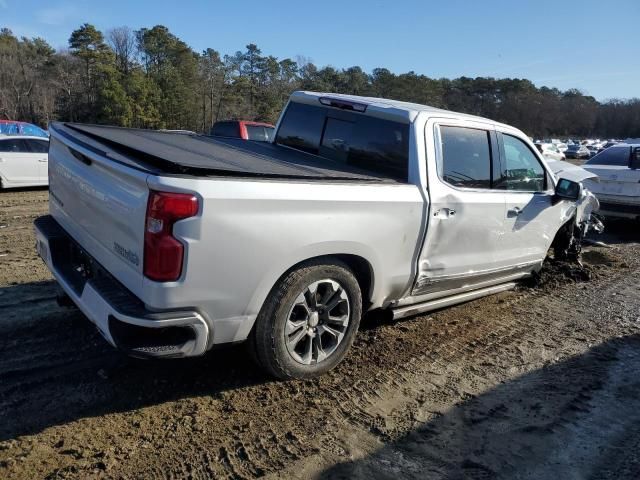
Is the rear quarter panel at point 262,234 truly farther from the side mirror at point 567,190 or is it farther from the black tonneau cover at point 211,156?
Answer: the side mirror at point 567,190

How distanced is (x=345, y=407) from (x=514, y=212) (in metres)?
2.55

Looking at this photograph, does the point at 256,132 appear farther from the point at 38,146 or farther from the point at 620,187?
the point at 620,187

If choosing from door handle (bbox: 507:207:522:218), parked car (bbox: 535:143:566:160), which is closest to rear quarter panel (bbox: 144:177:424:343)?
door handle (bbox: 507:207:522:218)

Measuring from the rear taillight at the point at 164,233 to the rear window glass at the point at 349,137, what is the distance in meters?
1.86

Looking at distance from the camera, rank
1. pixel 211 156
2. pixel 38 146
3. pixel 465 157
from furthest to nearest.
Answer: pixel 38 146
pixel 465 157
pixel 211 156

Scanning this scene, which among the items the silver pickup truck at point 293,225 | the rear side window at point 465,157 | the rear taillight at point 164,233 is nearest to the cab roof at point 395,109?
the silver pickup truck at point 293,225

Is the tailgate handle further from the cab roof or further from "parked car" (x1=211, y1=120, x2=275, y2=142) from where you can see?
"parked car" (x1=211, y1=120, x2=275, y2=142)

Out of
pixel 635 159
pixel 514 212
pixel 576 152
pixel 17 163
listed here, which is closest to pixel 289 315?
pixel 514 212

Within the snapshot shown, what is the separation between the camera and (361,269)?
3691mm

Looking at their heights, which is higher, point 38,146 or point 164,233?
point 164,233

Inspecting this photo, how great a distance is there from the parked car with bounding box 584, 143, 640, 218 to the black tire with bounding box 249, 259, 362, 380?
7.54m

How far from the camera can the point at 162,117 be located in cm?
6500

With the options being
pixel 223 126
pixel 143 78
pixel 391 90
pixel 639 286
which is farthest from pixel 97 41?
pixel 639 286

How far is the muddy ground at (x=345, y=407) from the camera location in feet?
9.07
